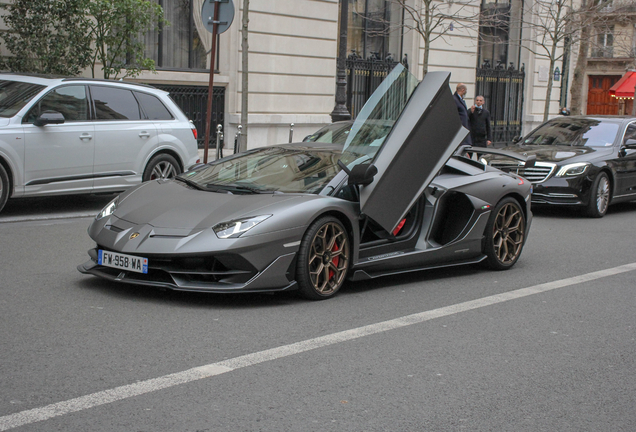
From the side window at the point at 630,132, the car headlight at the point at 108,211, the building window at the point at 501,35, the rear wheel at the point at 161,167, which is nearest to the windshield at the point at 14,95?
the rear wheel at the point at 161,167

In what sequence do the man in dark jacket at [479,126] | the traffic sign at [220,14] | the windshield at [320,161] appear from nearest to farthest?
1. the windshield at [320,161]
2. the traffic sign at [220,14]
3. the man in dark jacket at [479,126]

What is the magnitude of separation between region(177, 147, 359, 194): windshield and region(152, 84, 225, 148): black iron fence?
42.5 ft

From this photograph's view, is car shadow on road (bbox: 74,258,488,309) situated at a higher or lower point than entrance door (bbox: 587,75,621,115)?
lower

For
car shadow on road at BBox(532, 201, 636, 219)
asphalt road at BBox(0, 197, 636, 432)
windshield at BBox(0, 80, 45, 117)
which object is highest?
windshield at BBox(0, 80, 45, 117)

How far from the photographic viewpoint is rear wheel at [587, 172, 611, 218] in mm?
12320

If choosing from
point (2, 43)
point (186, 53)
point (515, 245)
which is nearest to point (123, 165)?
point (515, 245)

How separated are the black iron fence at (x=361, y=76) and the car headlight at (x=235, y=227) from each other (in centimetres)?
1924

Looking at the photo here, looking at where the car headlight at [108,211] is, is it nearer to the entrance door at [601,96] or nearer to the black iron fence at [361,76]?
the black iron fence at [361,76]

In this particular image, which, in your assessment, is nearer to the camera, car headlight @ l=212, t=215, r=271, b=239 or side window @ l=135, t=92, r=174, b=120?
car headlight @ l=212, t=215, r=271, b=239

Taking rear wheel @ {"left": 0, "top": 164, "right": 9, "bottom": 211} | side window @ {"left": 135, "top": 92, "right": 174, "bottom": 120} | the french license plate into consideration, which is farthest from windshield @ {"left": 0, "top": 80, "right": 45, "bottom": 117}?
the french license plate

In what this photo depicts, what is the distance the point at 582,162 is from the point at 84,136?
726 centimetres

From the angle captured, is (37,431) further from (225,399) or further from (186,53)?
(186,53)

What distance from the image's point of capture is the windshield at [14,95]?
32.6ft

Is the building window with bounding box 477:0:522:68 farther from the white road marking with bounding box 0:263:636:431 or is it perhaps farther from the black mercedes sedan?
the white road marking with bounding box 0:263:636:431
